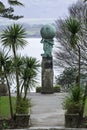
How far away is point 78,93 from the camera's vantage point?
15.1 m

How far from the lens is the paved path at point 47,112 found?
1574 cm

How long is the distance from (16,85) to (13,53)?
3.23ft

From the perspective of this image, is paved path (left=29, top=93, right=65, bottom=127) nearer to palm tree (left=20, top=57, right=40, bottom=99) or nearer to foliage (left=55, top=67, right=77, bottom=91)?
palm tree (left=20, top=57, right=40, bottom=99)

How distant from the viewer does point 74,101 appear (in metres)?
15.3

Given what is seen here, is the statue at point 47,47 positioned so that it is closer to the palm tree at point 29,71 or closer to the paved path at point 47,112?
the paved path at point 47,112

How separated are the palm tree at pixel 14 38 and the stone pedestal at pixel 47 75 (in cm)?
914

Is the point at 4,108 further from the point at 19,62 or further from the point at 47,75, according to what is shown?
the point at 47,75

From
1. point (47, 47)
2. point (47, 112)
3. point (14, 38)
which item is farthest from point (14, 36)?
point (47, 47)

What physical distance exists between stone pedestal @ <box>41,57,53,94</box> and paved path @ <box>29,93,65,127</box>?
1710 millimetres

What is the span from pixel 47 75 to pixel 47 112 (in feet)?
24.3

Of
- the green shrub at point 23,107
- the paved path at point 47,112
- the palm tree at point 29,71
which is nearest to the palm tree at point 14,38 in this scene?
the palm tree at point 29,71

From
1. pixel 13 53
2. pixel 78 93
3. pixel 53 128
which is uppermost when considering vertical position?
pixel 13 53

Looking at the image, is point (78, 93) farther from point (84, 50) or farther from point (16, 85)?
point (84, 50)

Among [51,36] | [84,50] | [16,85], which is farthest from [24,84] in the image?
[84,50]
